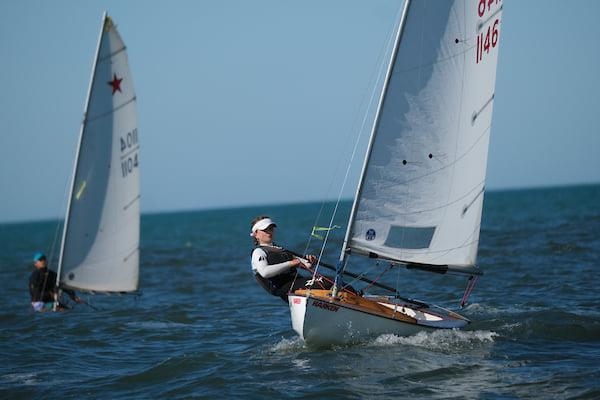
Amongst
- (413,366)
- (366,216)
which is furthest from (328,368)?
(366,216)

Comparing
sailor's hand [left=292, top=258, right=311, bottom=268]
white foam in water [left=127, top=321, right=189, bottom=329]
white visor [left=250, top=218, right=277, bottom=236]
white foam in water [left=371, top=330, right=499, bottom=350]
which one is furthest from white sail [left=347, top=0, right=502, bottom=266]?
white foam in water [left=127, top=321, right=189, bottom=329]

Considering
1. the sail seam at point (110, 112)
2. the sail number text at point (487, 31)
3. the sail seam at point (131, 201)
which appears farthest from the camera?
the sail seam at point (131, 201)

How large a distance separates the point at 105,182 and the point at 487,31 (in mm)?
7595

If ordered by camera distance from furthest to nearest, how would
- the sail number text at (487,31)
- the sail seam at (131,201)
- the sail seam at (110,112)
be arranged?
1. the sail seam at (131,201)
2. the sail seam at (110,112)
3. the sail number text at (487,31)

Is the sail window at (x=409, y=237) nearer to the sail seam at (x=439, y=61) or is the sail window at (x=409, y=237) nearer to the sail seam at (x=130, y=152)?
the sail seam at (x=439, y=61)

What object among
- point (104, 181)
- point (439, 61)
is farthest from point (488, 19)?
point (104, 181)

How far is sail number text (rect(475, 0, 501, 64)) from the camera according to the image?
9.60 m

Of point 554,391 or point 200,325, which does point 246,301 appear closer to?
point 200,325

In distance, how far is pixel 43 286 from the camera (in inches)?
565

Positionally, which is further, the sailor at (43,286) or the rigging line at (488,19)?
the sailor at (43,286)

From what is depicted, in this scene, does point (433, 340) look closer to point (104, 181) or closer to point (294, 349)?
point (294, 349)

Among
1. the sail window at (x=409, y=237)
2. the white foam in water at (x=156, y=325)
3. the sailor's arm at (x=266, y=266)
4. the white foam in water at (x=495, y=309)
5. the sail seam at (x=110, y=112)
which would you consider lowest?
the white foam in water at (x=156, y=325)

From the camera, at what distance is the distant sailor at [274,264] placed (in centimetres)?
950

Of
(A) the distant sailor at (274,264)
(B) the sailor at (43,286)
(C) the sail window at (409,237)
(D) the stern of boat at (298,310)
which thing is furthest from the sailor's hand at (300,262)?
(B) the sailor at (43,286)
